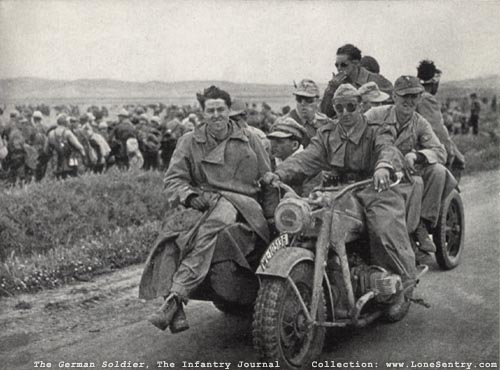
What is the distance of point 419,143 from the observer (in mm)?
6270

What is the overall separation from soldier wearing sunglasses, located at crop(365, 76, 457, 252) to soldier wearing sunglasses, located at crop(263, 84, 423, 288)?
1.75 ft

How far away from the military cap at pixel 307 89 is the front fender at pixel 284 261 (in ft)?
10.3

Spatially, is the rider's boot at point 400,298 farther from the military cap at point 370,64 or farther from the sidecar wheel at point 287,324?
the military cap at point 370,64

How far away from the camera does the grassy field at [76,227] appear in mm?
7114

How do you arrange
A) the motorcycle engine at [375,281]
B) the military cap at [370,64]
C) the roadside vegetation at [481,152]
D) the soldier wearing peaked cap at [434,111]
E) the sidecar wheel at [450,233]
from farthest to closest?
the roadside vegetation at [481,152] → the military cap at [370,64] → the soldier wearing peaked cap at [434,111] → the sidecar wheel at [450,233] → the motorcycle engine at [375,281]

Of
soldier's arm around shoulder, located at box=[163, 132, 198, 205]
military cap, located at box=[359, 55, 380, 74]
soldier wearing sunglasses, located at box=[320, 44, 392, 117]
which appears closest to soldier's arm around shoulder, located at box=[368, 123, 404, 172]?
soldier's arm around shoulder, located at box=[163, 132, 198, 205]

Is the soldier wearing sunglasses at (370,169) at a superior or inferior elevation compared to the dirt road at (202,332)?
superior

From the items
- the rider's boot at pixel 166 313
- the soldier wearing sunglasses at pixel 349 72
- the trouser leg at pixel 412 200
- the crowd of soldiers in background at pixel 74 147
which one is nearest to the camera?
the rider's boot at pixel 166 313

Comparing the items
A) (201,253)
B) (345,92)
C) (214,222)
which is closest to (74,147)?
(345,92)

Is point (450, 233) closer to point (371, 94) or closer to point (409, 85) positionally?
point (371, 94)

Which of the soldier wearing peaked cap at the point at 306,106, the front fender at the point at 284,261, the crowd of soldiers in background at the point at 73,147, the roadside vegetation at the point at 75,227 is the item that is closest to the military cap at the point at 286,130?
the soldier wearing peaked cap at the point at 306,106

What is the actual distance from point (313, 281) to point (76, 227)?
5.71 metres

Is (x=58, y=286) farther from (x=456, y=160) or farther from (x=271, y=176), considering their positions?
(x=456, y=160)

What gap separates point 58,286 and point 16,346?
1723mm
